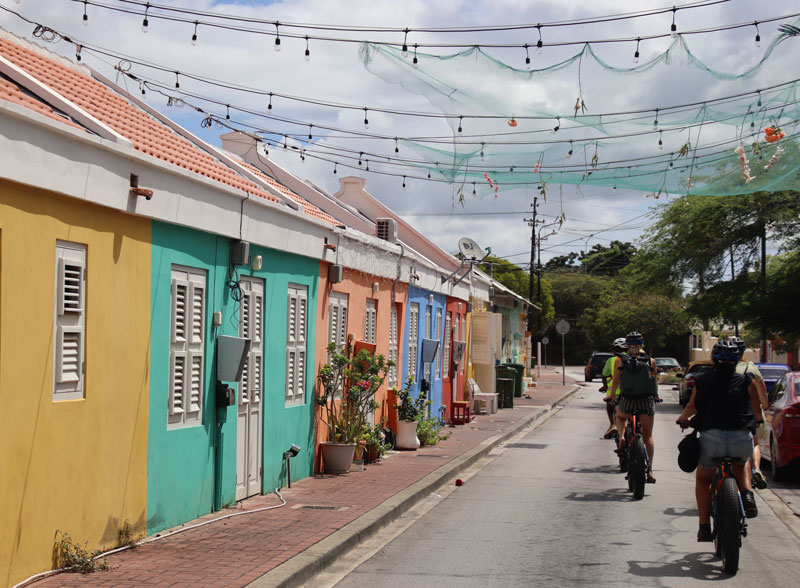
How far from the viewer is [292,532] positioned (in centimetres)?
899

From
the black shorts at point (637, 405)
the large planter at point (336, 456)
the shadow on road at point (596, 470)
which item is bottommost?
the shadow on road at point (596, 470)

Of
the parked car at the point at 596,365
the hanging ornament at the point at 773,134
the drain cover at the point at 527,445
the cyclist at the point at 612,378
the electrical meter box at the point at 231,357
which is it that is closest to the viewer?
the electrical meter box at the point at 231,357

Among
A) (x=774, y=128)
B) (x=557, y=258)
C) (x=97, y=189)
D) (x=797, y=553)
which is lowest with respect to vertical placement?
(x=797, y=553)

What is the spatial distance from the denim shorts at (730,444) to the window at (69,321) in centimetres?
510

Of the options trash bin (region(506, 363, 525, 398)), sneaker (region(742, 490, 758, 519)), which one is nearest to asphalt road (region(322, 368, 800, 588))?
sneaker (region(742, 490, 758, 519))

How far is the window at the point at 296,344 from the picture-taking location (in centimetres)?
1245

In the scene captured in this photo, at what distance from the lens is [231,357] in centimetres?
1005

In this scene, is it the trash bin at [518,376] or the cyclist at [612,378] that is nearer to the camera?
the cyclist at [612,378]

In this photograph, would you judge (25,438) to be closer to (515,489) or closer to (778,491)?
(515,489)

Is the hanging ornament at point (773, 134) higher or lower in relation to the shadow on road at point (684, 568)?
higher

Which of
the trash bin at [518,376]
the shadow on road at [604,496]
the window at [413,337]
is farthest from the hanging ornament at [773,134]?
the trash bin at [518,376]

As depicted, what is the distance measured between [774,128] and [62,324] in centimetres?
940

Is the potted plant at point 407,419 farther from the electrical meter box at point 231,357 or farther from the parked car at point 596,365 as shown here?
the parked car at point 596,365

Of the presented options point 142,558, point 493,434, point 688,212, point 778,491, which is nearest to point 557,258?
point 688,212
